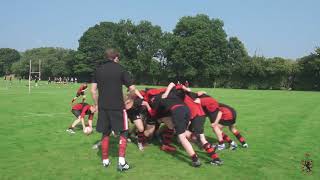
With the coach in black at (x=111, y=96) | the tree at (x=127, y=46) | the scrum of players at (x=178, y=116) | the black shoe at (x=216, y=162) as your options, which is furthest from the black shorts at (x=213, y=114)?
the tree at (x=127, y=46)

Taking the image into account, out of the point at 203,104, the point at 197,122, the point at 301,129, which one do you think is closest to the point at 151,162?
the point at 197,122

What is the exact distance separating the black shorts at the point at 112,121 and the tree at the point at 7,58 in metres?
169

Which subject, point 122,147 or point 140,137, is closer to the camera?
point 122,147

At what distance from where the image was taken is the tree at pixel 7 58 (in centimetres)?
17200

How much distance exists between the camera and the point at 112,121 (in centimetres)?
968

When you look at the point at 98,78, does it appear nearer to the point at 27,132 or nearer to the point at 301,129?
the point at 27,132

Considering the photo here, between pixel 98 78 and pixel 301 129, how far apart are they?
1015 cm

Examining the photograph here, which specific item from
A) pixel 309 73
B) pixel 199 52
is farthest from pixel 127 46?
pixel 309 73

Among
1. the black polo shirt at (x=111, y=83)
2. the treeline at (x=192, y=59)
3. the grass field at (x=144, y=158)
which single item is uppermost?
the treeline at (x=192, y=59)

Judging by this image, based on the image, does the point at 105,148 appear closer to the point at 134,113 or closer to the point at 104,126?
the point at 104,126

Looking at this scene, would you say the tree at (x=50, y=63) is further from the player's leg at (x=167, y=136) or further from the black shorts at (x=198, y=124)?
the black shorts at (x=198, y=124)

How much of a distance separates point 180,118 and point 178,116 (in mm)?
64

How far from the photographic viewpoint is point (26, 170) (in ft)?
30.9

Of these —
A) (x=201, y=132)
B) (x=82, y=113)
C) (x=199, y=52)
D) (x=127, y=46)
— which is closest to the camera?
(x=201, y=132)
